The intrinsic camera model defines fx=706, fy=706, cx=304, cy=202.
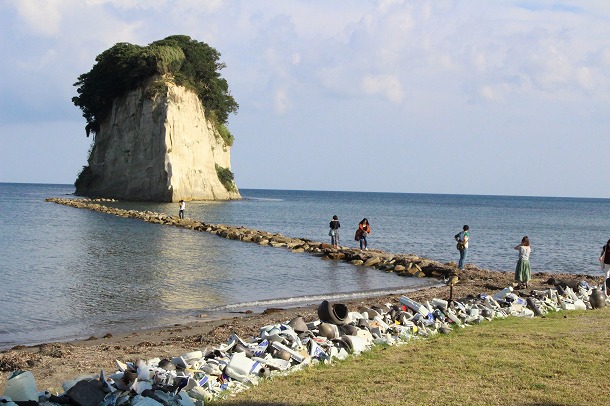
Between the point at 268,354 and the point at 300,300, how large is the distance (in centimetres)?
960

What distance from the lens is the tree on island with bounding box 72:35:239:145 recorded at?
7612 cm

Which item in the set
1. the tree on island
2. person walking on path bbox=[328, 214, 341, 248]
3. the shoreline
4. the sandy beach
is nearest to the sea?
the shoreline

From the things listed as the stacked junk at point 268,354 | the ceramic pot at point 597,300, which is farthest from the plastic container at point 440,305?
the ceramic pot at point 597,300

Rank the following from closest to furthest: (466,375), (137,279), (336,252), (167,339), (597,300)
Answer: (466,375) → (167,339) → (597,300) → (137,279) → (336,252)

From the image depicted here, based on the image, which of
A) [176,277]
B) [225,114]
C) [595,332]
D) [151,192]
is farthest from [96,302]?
[225,114]

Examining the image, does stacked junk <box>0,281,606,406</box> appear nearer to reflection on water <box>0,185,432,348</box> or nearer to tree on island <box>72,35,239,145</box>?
reflection on water <box>0,185,432,348</box>

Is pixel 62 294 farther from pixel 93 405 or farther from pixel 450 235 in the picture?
pixel 450 235

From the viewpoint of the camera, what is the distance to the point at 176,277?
23.3 metres

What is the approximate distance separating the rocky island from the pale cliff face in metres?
0.10

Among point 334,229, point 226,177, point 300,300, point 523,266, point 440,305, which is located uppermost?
point 226,177

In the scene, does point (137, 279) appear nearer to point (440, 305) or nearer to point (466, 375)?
point (440, 305)

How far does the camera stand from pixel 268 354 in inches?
391

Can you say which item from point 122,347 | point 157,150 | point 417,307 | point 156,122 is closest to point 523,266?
point 417,307

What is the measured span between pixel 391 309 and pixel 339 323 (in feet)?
5.91
